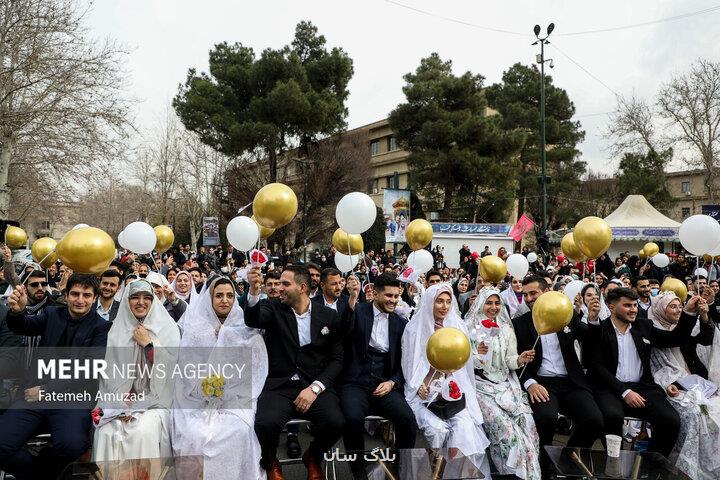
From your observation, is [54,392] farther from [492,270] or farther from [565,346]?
[492,270]

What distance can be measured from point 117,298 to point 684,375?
18.6ft

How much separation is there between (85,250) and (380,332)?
8.24 feet

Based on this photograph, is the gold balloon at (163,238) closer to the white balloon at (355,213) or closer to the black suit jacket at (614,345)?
the white balloon at (355,213)

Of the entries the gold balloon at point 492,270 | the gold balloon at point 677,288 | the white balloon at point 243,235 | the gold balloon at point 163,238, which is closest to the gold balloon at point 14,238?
the gold balloon at point 163,238

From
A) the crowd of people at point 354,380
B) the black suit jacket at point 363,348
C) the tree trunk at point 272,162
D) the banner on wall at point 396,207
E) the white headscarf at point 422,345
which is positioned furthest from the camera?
the tree trunk at point 272,162

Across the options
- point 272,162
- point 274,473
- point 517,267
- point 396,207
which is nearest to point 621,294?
point 517,267

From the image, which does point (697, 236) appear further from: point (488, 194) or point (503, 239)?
point (488, 194)

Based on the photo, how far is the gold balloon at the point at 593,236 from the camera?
4.90 meters

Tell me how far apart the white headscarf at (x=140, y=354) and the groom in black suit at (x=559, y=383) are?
2975mm

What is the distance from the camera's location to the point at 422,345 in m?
4.32

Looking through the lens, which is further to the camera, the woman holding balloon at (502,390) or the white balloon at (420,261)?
the white balloon at (420,261)

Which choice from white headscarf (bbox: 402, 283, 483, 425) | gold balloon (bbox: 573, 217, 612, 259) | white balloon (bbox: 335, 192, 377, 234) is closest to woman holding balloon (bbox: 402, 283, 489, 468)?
white headscarf (bbox: 402, 283, 483, 425)

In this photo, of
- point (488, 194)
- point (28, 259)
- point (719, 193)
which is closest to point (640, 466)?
point (28, 259)

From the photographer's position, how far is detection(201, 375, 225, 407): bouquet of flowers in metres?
3.71
